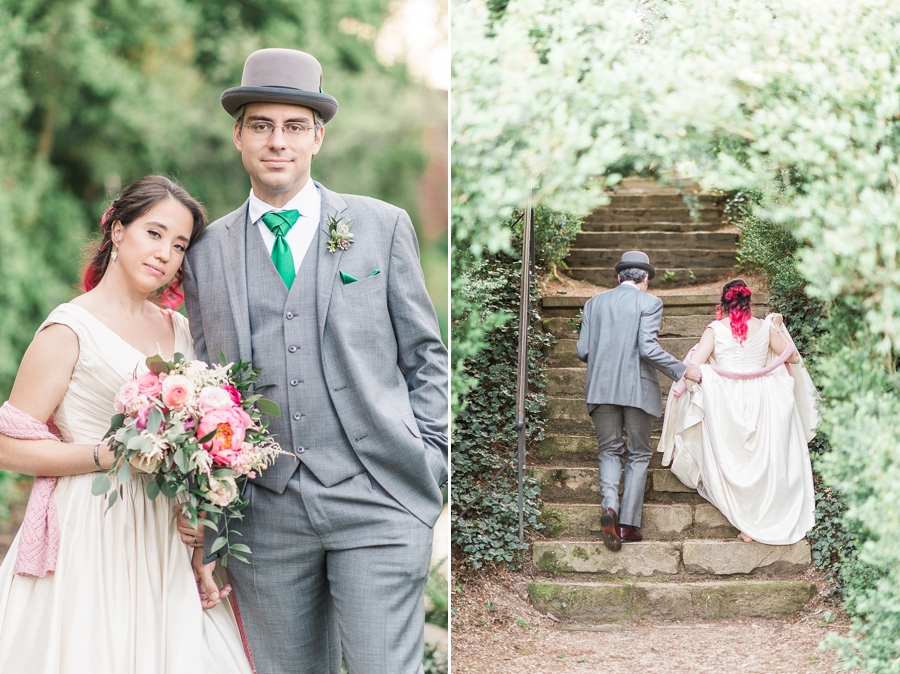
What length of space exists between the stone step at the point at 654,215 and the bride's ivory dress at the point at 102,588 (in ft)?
4.93

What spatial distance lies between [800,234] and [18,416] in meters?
2.40

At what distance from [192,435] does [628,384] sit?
1.29 meters

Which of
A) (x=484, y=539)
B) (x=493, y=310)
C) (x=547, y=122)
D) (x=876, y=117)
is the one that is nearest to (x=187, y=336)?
(x=493, y=310)

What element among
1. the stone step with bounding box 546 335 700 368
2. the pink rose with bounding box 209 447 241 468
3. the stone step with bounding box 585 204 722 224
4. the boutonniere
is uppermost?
the stone step with bounding box 585 204 722 224

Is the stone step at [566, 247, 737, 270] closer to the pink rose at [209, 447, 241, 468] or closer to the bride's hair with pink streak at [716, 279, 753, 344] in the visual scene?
the bride's hair with pink streak at [716, 279, 753, 344]

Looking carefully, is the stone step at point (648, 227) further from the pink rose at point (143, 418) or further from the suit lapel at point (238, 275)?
the pink rose at point (143, 418)

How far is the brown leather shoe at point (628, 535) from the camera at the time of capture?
7.91 ft

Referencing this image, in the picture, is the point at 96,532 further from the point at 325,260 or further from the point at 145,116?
the point at 145,116

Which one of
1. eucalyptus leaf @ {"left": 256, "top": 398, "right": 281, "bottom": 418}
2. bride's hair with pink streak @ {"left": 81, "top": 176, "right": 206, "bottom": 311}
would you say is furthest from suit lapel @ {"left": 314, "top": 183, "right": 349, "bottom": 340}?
bride's hair with pink streak @ {"left": 81, "top": 176, "right": 206, "bottom": 311}

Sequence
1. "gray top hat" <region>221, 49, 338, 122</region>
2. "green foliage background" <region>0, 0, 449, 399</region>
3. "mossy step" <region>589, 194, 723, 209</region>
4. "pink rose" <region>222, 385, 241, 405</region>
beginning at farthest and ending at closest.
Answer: "green foliage background" <region>0, 0, 449, 399</region>, "mossy step" <region>589, 194, 723, 209</region>, "gray top hat" <region>221, 49, 338, 122</region>, "pink rose" <region>222, 385, 241, 405</region>

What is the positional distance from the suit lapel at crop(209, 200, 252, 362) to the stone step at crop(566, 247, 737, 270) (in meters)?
1.03

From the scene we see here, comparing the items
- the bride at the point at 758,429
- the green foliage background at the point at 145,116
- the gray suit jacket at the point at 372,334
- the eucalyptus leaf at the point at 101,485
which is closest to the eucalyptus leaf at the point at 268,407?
the gray suit jacket at the point at 372,334

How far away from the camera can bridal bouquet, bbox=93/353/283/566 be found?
207 cm

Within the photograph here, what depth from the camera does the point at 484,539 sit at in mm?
2518
